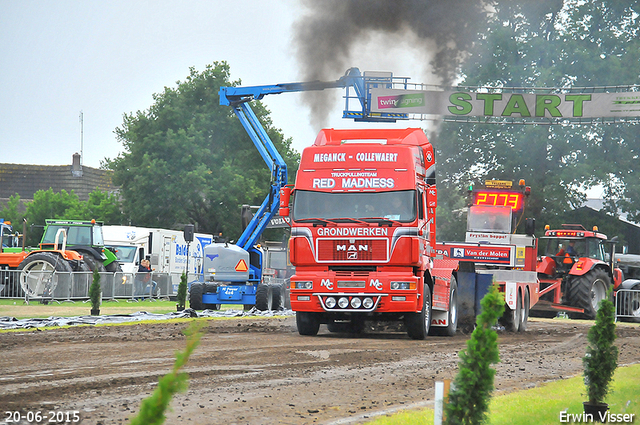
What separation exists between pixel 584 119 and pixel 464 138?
49.9 ft

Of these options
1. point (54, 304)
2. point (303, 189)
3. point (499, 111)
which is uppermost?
point (499, 111)

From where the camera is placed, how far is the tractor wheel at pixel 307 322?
1675 cm

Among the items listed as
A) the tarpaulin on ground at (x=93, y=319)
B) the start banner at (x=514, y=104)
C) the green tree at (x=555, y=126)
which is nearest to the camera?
the tarpaulin on ground at (x=93, y=319)

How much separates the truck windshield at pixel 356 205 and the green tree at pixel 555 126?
27.2 metres

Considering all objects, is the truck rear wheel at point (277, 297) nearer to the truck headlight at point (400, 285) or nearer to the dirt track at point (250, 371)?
the dirt track at point (250, 371)

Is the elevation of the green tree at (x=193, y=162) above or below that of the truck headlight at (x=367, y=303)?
above

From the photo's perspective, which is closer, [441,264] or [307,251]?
[307,251]

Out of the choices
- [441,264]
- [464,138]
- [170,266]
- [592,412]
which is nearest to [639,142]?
[464,138]

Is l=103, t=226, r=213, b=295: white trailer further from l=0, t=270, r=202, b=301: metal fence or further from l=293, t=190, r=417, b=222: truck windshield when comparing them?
l=293, t=190, r=417, b=222: truck windshield

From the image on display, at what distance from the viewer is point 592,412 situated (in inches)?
270

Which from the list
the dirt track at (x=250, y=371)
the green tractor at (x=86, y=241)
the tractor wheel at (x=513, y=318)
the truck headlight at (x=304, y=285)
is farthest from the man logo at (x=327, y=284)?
the green tractor at (x=86, y=241)

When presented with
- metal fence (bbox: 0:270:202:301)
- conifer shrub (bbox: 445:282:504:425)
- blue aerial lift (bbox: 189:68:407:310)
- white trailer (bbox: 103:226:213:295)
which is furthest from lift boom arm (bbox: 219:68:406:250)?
conifer shrub (bbox: 445:282:504:425)

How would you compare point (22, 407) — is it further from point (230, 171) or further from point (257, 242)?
point (230, 171)

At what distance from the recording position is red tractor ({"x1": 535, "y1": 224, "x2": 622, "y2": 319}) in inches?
984
